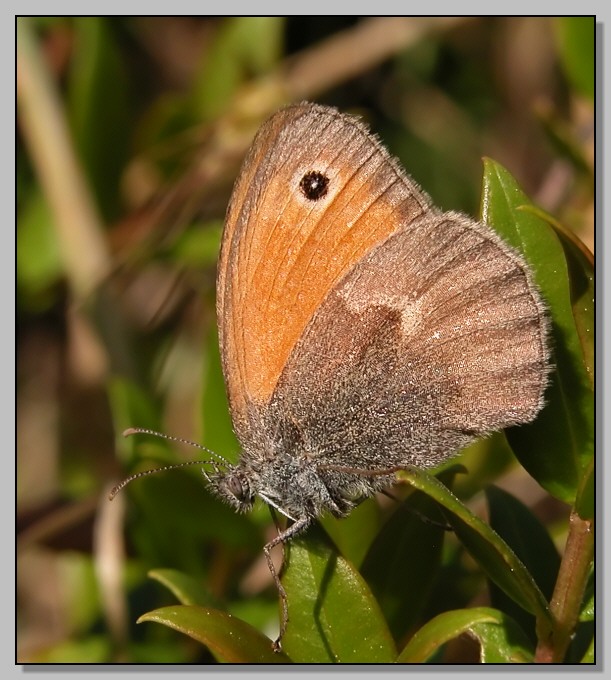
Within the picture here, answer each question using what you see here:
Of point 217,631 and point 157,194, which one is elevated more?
point 157,194

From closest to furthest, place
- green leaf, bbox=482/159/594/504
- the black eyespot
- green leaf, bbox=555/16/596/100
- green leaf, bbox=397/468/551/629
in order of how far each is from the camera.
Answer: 1. green leaf, bbox=397/468/551/629
2. green leaf, bbox=482/159/594/504
3. the black eyespot
4. green leaf, bbox=555/16/596/100

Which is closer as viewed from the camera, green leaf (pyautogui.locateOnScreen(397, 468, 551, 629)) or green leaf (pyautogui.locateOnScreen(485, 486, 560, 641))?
green leaf (pyautogui.locateOnScreen(397, 468, 551, 629))

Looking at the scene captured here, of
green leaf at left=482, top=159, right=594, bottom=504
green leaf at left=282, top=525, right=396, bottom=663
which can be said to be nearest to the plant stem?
green leaf at left=482, top=159, right=594, bottom=504

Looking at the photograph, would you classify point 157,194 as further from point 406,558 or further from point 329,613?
point 329,613

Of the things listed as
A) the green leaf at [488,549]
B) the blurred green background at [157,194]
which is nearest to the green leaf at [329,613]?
the green leaf at [488,549]

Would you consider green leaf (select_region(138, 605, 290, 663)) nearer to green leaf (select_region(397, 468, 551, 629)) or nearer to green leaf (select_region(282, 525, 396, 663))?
green leaf (select_region(282, 525, 396, 663))

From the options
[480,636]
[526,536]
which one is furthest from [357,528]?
[480,636]

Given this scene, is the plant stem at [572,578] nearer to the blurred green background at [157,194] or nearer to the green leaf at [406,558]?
the green leaf at [406,558]
